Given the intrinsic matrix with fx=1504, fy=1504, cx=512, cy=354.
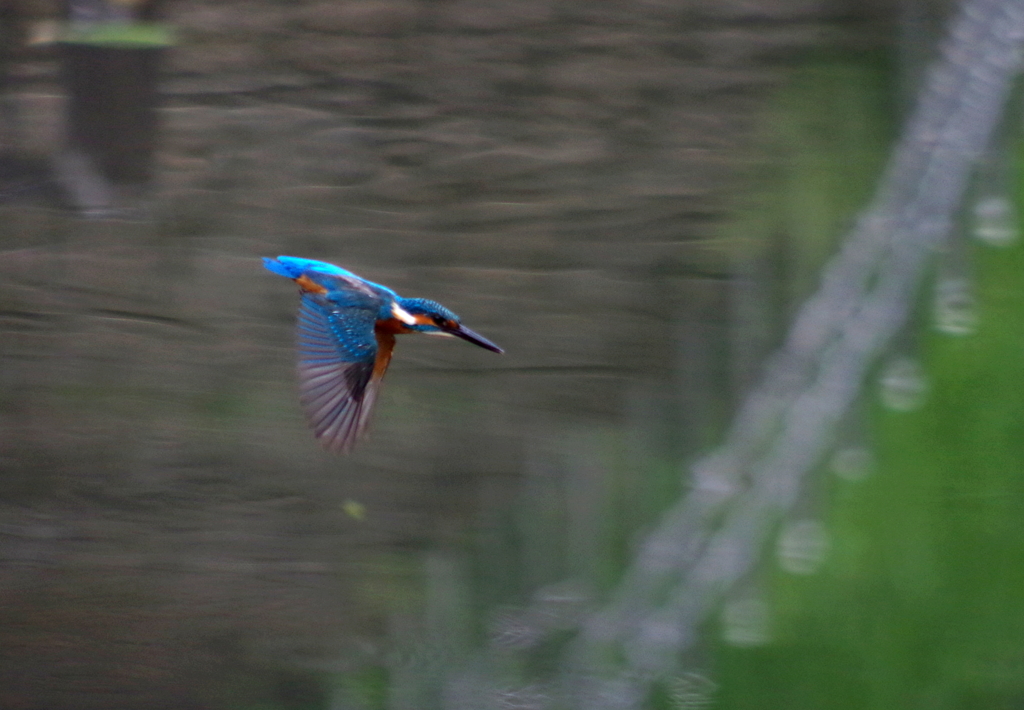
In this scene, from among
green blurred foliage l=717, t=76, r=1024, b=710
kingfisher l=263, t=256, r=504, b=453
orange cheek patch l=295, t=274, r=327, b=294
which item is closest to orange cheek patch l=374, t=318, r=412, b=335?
kingfisher l=263, t=256, r=504, b=453

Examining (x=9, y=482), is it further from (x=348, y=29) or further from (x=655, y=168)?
(x=655, y=168)

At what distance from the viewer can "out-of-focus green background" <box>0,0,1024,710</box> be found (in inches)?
120

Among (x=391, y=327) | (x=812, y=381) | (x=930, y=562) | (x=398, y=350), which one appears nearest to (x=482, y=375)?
(x=398, y=350)

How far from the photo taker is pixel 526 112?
Result: 3115 millimetres

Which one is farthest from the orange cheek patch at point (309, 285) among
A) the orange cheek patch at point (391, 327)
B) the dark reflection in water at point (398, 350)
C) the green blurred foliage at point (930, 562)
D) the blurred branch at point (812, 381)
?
the green blurred foliage at point (930, 562)

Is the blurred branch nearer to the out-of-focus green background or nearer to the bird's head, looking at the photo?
the out-of-focus green background

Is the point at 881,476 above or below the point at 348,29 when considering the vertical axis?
below

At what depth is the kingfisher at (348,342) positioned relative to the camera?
8.55ft

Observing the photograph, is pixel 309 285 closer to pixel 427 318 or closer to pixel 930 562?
pixel 427 318

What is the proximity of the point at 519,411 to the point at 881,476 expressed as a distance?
743 mm

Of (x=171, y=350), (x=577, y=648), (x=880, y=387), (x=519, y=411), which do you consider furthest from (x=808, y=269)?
(x=171, y=350)

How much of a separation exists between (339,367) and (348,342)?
5cm

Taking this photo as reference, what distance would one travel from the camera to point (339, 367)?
262 centimetres

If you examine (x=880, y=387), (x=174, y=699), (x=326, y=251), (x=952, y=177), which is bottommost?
(x=174, y=699)
